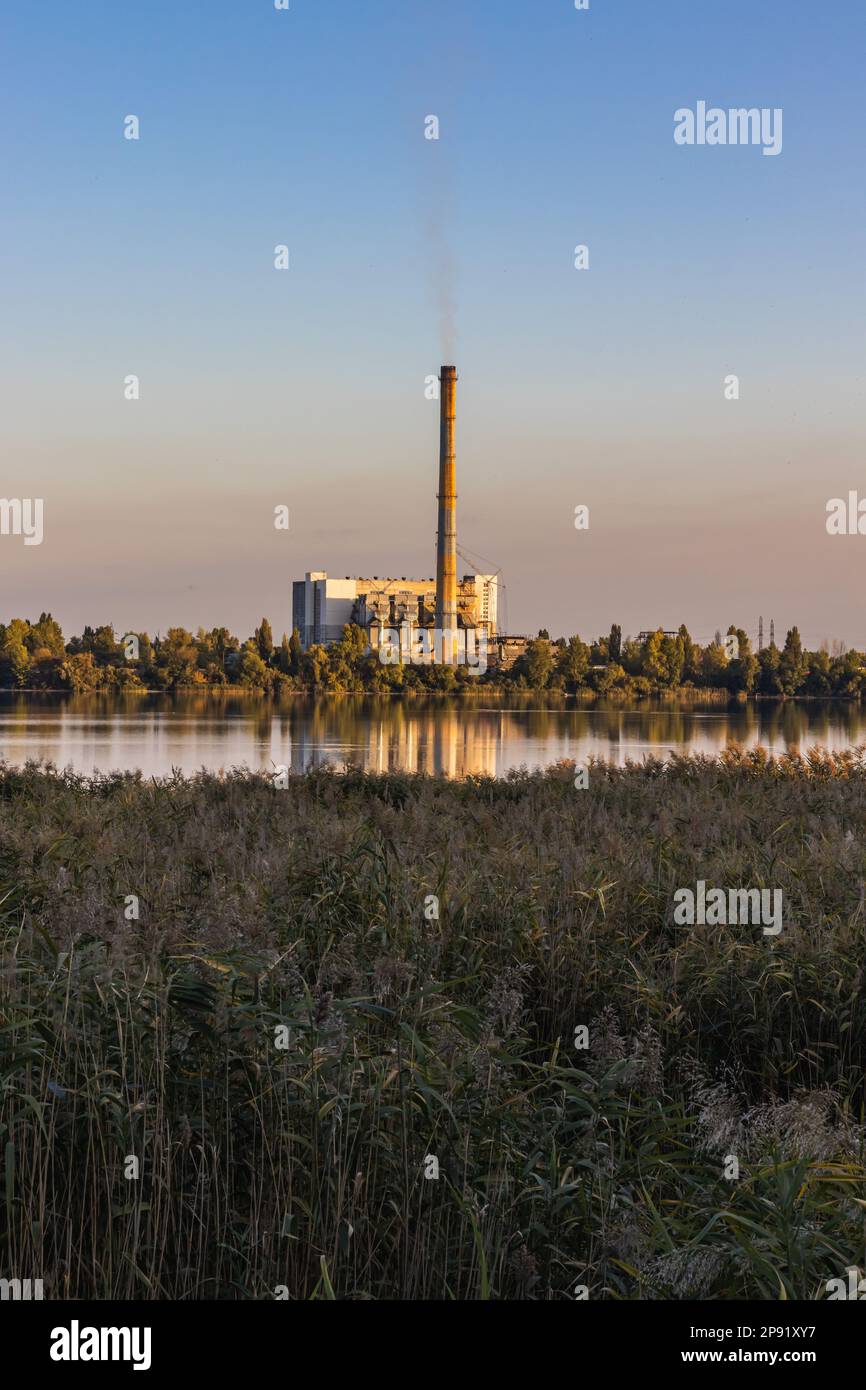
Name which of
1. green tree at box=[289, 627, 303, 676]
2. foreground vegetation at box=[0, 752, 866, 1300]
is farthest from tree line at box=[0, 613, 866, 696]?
foreground vegetation at box=[0, 752, 866, 1300]

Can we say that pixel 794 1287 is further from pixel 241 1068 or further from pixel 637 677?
pixel 637 677

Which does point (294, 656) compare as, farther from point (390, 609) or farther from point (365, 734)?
point (365, 734)

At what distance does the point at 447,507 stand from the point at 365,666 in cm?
2830

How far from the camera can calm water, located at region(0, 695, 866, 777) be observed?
152 ft

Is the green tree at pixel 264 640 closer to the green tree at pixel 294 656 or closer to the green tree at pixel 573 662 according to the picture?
the green tree at pixel 294 656

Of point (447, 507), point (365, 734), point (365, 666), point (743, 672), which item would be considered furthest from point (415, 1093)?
point (743, 672)

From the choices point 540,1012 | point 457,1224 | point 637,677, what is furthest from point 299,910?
point 637,677

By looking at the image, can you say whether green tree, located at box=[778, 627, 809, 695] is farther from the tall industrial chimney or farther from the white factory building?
the tall industrial chimney

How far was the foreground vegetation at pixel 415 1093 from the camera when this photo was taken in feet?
13.0

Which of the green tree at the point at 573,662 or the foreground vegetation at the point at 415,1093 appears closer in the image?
the foreground vegetation at the point at 415,1093

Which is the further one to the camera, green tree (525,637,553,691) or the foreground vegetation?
green tree (525,637,553,691)

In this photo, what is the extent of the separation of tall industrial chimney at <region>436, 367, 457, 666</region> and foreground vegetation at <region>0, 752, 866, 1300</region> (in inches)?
4185

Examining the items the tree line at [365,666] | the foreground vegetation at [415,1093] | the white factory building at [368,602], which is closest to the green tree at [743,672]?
the tree line at [365,666]

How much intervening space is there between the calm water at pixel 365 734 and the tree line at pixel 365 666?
21.0 metres
